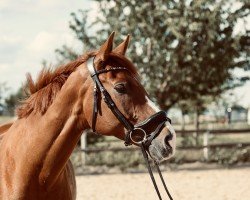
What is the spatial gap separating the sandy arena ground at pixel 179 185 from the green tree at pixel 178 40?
2.92 meters

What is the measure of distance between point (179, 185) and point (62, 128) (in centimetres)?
865

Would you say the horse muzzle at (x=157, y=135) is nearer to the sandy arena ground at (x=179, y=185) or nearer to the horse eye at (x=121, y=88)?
the horse eye at (x=121, y=88)

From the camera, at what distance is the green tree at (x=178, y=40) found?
14.7 metres

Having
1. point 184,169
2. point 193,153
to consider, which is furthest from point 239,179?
point 193,153

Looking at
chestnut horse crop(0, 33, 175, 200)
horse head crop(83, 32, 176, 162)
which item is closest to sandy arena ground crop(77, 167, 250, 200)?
chestnut horse crop(0, 33, 175, 200)

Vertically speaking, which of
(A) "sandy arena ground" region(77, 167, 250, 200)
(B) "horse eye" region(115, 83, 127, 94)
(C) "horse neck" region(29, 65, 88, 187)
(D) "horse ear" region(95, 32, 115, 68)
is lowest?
(A) "sandy arena ground" region(77, 167, 250, 200)

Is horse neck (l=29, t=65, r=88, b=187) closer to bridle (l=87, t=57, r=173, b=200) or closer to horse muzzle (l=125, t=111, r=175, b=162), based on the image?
bridle (l=87, t=57, r=173, b=200)

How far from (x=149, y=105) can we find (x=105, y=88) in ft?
1.05

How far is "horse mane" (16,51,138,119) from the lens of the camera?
3506 mm

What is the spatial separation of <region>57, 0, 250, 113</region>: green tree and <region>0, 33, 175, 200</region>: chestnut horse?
36.3 ft

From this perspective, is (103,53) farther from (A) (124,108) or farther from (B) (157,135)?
(B) (157,135)

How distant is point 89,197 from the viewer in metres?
10.1

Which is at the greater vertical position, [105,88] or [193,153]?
[105,88]

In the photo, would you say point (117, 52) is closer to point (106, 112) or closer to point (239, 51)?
point (106, 112)
